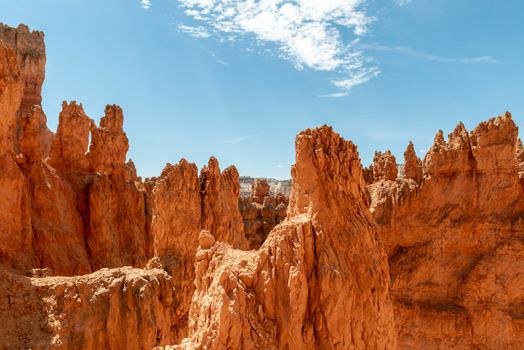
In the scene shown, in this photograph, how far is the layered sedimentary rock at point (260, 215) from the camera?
118 ft

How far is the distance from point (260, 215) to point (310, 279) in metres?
31.2

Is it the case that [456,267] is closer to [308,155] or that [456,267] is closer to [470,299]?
[470,299]

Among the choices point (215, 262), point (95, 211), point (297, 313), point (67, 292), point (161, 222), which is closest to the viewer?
point (297, 313)

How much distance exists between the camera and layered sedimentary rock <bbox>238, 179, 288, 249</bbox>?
35.9 metres

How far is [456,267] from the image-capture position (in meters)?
18.4

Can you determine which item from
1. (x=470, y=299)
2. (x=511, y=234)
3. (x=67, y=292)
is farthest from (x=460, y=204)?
(x=67, y=292)

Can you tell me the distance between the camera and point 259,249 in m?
7.13

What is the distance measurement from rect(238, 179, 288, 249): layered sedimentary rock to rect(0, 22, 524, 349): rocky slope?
10982 mm

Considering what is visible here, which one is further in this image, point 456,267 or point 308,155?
point 456,267

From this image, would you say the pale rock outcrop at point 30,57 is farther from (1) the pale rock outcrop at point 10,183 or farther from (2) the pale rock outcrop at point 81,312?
(2) the pale rock outcrop at point 81,312

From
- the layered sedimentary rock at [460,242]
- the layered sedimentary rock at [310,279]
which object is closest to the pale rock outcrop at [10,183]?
the layered sedimentary rock at [310,279]

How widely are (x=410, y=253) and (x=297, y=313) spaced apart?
1403cm

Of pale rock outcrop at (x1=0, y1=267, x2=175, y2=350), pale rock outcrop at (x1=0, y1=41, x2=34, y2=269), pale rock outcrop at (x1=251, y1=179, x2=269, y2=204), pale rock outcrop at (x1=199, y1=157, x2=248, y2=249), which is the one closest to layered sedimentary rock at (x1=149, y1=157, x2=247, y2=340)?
pale rock outcrop at (x1=199, y1=157, x2=248, y2=249)

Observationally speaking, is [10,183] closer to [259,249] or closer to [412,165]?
[259,249]
